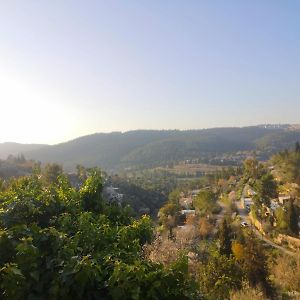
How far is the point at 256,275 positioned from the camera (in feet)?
56.3

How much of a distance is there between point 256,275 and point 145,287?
1441cm

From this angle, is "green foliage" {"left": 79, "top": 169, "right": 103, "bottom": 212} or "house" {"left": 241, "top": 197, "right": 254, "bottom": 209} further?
"house" {"left": 241, "top": 197, "right": 254, "bottom": 209}

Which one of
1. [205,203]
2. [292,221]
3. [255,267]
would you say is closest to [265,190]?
[205,203]

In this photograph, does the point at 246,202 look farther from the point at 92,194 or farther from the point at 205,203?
the point at 92,194

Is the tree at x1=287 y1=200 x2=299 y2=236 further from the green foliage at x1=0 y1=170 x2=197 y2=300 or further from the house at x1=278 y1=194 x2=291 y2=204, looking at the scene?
the green foliage at x1=0 y1=170 x2=197 y2=300

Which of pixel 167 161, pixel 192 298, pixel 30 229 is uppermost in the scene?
pixel 30 229

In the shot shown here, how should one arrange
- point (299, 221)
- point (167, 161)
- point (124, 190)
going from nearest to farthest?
point (299, 221), point (124, 190), point (167, 161)

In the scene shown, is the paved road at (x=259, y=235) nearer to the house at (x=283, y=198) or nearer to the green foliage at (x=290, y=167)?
the house at (x=283, y=198)

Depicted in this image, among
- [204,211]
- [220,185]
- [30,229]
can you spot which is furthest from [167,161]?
[30,229]

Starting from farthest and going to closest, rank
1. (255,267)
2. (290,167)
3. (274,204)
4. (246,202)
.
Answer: (246,202) → (290,167) → (274,204) → (255,267)

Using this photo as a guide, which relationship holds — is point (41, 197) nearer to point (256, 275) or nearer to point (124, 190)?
point (256, 275)

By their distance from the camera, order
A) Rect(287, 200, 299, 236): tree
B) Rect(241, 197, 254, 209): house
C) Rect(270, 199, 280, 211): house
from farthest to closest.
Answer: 1. Rect(241, 197, 254, 209): house
2. Rect(270, 199, 280, 211): house
3. Rect(287, 200, 299, 236): tree

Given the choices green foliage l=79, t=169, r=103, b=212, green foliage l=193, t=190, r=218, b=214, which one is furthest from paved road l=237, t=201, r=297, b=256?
green foliage l=79, t=169, r=103, b=212

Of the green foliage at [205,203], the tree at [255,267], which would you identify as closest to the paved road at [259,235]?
the green foliage at [205,203]
